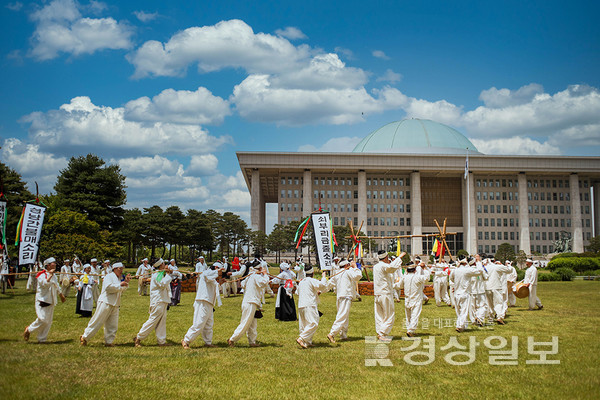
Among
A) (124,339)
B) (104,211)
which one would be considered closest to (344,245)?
(104,211)

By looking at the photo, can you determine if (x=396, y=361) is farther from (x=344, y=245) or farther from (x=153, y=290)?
(x=344, y=245)

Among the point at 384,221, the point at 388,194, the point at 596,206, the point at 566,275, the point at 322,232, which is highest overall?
the point at 388,194

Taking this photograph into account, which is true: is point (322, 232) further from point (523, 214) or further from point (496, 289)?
point (523, 214)

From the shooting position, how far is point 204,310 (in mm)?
9320

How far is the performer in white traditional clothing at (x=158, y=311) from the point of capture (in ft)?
31.1

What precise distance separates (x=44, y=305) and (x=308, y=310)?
548cm

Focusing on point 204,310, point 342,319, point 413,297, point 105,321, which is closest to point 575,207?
point 413,297

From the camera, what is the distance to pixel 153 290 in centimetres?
982

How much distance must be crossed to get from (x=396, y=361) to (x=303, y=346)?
2.00m

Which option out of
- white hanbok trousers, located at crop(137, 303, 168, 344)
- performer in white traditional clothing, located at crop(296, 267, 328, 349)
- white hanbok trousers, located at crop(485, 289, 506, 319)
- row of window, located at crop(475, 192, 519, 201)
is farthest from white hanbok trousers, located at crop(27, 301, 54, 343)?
row of window, located at crop(475, 192, 519, 201)

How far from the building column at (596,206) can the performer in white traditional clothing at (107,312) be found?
307 feet

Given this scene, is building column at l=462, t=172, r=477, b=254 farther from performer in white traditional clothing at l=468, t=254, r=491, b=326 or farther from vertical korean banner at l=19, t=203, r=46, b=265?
vertical korean banner at l=19, t=203, r=46, b=265

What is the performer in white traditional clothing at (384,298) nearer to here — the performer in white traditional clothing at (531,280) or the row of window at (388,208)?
the performer in white traditional clothing at (531,280)

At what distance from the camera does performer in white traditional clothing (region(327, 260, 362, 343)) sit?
9938mm
